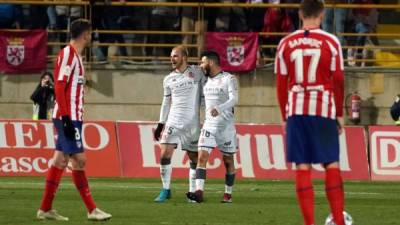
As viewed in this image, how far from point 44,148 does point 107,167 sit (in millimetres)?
1309

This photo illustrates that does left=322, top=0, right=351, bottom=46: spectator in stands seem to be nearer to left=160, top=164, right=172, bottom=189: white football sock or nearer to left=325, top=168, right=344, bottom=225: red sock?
left=160, top=164, right=172, bottom=189: white football sock

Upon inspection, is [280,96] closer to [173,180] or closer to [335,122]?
[335,122]

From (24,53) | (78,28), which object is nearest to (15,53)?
(24,53)

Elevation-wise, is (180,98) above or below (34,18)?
below

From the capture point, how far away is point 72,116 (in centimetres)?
1390

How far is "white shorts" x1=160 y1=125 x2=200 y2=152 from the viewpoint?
1806cm

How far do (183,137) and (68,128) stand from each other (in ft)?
15.4

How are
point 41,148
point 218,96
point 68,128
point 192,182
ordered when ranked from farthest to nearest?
point 41,148
point 218,96
point 192,182
point 68,128

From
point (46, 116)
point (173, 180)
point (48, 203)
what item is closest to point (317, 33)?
point (48, 203)

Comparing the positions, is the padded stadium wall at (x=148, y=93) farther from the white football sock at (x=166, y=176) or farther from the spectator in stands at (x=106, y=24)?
the white football sock at (x=166, y=176)

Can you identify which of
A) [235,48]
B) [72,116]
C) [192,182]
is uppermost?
[72,116]

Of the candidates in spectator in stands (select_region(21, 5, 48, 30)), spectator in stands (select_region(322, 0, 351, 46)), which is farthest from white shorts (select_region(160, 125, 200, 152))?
spectator in stands (select_region(21, 5, 48, 30))

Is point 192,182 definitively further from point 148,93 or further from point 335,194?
point 148,93

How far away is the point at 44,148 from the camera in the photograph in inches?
960
